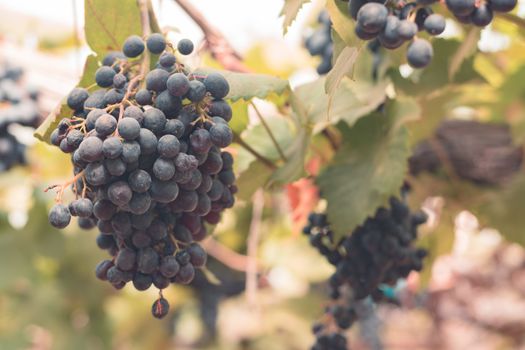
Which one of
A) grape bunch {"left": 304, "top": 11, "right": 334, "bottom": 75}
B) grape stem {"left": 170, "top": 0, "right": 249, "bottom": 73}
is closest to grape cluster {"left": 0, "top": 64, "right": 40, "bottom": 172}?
grape stem {"left": 170, "top": 0, "right": 249, "bottom": 73}

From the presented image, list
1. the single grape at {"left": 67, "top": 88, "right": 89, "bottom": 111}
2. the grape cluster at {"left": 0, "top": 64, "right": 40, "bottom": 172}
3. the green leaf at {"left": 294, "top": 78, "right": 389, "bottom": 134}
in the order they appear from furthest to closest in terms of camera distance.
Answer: the grape cluster at {"left": 0, "top": 64, "right": 40, "bottom": 172}, the green leaf at {"left": 294, "top": 78, "right": 389, "bottom": 134}, the single grape at {"left": 67, "top": 88, "right": 89, "bottom": 111}

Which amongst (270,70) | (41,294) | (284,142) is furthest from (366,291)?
(41,294)

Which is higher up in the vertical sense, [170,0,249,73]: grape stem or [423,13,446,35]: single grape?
[423,13,446,35]: single grape

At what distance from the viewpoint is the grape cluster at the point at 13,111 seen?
1737 mm

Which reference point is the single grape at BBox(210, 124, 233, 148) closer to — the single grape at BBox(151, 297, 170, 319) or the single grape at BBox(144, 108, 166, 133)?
the single grape at BBox(144, 108, 166, 133)

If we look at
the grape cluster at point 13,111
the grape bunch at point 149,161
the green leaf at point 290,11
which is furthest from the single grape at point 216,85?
the grape cluster at point 13,111

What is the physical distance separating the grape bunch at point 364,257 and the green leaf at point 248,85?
0.96 ft

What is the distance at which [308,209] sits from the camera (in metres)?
1.32

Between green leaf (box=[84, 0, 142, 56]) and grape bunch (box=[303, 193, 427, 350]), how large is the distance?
1.33ft

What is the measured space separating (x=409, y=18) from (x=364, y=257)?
43 cm

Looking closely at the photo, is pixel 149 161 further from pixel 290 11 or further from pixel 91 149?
pixel 290 11

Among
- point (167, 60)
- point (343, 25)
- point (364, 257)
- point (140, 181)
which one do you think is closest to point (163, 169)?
point (140, 181)

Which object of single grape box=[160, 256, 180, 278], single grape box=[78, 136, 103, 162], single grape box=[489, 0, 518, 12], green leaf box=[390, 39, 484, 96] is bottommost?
green leaf box=[390, 39, 484, 96]

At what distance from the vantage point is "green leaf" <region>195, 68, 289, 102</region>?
2.56ft
